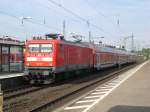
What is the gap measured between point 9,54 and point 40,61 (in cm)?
611

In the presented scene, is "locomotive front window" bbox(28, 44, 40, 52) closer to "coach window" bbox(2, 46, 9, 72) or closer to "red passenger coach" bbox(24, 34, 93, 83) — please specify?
"red passenger coach" bbox(24, 34, 93, 83)

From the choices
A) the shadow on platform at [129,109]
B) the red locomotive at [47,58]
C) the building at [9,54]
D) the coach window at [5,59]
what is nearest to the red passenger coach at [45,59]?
the red locomotive at [47,58]

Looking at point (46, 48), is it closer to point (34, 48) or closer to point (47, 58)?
point (47, 58)

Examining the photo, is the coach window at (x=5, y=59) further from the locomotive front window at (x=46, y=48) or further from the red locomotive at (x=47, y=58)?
the locomotive front window at (x=46, y=48)

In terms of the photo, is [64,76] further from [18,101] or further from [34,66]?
[18,101]

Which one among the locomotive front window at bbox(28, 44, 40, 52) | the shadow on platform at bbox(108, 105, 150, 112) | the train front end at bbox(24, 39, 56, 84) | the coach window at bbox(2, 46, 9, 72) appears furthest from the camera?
the coach window at bbox(2, 46, 9, 72)

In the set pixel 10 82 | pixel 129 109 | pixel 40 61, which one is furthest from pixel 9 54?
pixel 129 109

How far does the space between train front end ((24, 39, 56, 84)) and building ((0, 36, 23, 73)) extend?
3.09 metres

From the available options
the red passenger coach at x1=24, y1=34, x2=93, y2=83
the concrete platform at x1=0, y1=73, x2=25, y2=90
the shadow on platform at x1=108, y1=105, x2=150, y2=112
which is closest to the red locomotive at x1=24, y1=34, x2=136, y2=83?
the red passenger coach at x1=24, y1=34, x2=93, y2=83

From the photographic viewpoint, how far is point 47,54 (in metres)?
23.9

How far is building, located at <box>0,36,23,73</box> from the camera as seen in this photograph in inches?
1094

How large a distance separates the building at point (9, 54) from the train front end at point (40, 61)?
3.09 metres

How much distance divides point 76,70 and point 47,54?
6.74 meters

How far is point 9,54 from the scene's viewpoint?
29141 millimetres
